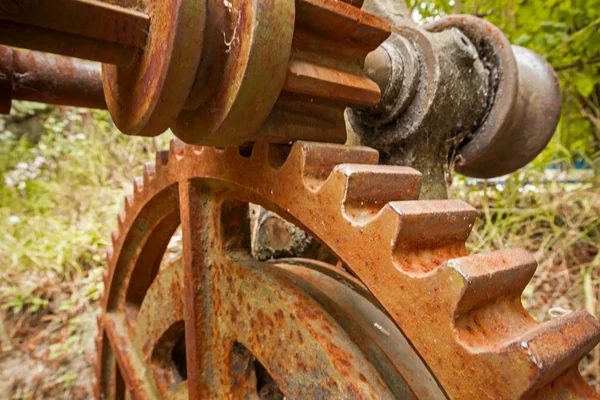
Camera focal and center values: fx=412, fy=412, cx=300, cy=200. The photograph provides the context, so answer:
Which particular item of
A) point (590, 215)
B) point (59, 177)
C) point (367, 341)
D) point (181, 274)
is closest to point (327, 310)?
point (367, 341)

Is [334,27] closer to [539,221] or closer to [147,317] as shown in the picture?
[147,317]

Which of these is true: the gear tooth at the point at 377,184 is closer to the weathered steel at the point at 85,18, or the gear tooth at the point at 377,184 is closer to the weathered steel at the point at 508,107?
the weathered steel at the point at 85,18

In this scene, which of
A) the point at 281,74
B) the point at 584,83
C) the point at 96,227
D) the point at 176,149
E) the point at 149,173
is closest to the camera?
the point at 281,74

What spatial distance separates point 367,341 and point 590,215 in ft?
7.28

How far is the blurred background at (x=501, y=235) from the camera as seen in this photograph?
2.23 m

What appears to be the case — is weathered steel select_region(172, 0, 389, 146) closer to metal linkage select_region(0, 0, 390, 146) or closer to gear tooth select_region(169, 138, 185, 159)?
metal linkage select_region(0, 0, 390, 146)

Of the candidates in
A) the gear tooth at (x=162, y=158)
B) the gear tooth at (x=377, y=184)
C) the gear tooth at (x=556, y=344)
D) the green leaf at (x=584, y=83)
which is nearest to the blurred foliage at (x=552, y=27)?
the green leaf at (x=584, y=83)

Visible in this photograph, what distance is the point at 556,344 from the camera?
465mm

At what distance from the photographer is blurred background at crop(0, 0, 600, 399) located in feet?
7.32

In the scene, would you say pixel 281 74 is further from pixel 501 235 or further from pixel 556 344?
pixel 501 235

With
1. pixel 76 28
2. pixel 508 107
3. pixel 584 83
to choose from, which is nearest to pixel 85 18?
pixel 76 28

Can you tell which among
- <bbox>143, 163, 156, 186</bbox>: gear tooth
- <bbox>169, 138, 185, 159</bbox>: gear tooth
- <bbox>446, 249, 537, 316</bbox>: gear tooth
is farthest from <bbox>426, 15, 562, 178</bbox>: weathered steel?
<bbox>143, 163, 156, 186</bbox>: gear tooth

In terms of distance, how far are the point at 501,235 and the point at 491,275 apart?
7.12ft

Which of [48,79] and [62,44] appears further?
[48,79]
